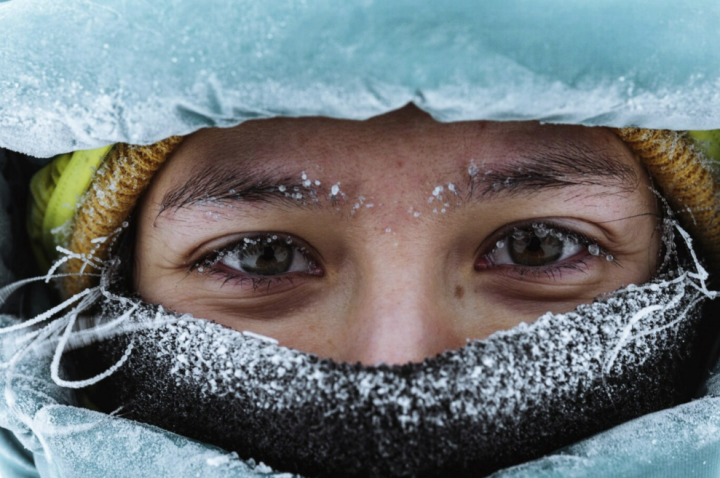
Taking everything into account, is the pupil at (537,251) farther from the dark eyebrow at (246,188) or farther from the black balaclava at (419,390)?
the dark eyebrow at (246,188)

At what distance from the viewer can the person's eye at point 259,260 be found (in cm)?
111

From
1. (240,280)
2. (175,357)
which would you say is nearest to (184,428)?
(175,357)

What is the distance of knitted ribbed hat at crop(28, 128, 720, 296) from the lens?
1.07 m

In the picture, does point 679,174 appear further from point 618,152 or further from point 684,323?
point 684,323

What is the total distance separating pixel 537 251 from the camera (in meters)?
1.15

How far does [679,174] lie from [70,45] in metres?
0.96

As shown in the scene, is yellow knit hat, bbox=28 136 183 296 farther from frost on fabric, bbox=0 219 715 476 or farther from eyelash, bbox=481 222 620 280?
eyelash, bbox=481 222 620 280

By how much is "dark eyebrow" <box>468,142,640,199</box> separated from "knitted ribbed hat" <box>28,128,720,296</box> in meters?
0.06

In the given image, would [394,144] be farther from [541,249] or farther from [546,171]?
[541,249]

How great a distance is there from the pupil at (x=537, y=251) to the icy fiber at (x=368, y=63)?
0.31 m

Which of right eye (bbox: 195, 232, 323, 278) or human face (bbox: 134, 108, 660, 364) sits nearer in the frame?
human face (bbox: 134, 108, 660, 364)

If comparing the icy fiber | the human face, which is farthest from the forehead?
the icy fiber

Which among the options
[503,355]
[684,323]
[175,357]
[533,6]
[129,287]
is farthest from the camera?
[129,287]

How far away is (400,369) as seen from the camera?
87cm
